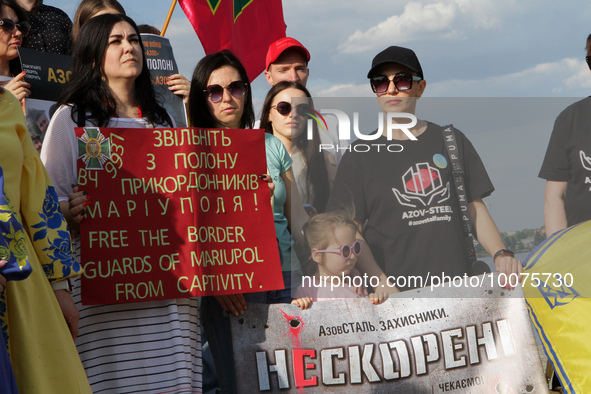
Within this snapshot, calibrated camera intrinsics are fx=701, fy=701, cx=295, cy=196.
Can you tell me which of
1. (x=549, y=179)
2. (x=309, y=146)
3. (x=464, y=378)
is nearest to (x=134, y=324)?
(x=309, y=146)

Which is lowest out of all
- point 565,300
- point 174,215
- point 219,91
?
point 565,300

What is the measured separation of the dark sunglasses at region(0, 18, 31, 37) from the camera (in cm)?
370

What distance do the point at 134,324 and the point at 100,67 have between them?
1.30m

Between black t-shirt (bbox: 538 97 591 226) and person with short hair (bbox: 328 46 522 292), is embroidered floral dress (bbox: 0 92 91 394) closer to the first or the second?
person with short hair (bbox: 328 46 522 292)

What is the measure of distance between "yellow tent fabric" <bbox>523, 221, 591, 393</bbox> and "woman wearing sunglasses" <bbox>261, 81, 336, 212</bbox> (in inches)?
46.8

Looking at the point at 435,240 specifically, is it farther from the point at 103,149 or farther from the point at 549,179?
the point at 103,149

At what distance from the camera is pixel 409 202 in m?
3.73

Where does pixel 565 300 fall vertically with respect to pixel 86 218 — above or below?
below

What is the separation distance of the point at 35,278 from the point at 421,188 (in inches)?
79.4

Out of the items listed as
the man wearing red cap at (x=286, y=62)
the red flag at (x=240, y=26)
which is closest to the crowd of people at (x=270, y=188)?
the man wearing red cap at (x=286, y=62)

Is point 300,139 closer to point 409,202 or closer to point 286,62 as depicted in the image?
point 409,202

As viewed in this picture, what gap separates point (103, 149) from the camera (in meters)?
3.41

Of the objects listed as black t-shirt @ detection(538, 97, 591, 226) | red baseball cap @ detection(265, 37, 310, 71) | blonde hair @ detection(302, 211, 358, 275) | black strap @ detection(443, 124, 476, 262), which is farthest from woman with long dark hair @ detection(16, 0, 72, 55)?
black t-shirt @ detection(538, 97, 591, 226)

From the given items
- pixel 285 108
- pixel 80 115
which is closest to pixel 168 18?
pixel 285 108
